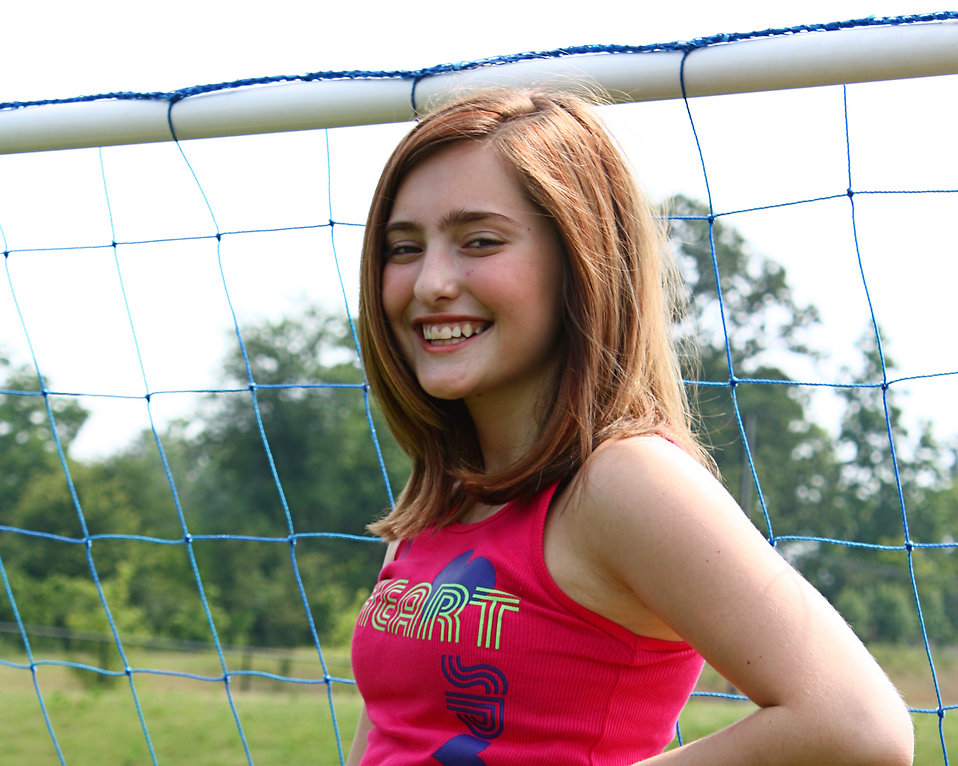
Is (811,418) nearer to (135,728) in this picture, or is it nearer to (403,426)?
(135,728)

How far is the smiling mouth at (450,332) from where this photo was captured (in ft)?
3.79

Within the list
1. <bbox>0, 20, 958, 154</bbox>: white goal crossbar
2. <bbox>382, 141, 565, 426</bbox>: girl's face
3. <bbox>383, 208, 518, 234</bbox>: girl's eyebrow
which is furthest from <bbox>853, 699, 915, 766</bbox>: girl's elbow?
<bbox>0, 20, 958, 154</bbox>: white goal crossbar

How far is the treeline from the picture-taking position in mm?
Answer: 25562

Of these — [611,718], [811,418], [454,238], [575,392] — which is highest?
[454,238]

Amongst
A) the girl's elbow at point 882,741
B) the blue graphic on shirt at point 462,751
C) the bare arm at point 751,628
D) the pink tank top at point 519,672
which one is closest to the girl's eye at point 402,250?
the pink tank top at point 519,672

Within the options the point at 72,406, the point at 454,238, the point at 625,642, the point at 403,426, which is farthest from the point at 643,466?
the point at 72,406

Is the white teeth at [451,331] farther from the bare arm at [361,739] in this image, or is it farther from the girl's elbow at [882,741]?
the girl's elbow at [882,741]

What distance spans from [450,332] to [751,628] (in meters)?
0.50

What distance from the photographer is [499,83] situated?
164 centimetres

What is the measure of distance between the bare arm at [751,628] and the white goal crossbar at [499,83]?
84 centimetres

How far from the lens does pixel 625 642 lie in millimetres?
977

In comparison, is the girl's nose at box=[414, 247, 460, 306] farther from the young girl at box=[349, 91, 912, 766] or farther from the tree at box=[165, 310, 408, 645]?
the tree at box=[165, 310, 408, 645]

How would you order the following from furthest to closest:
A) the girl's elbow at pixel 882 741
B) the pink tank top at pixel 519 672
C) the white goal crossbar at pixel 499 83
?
1. the white goal crossbar at pixel 499 83
2. the pink tank top at pixel 519 672
3. the girl's elbow at pixel 882 741

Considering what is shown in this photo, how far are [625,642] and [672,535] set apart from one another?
0.16 m
